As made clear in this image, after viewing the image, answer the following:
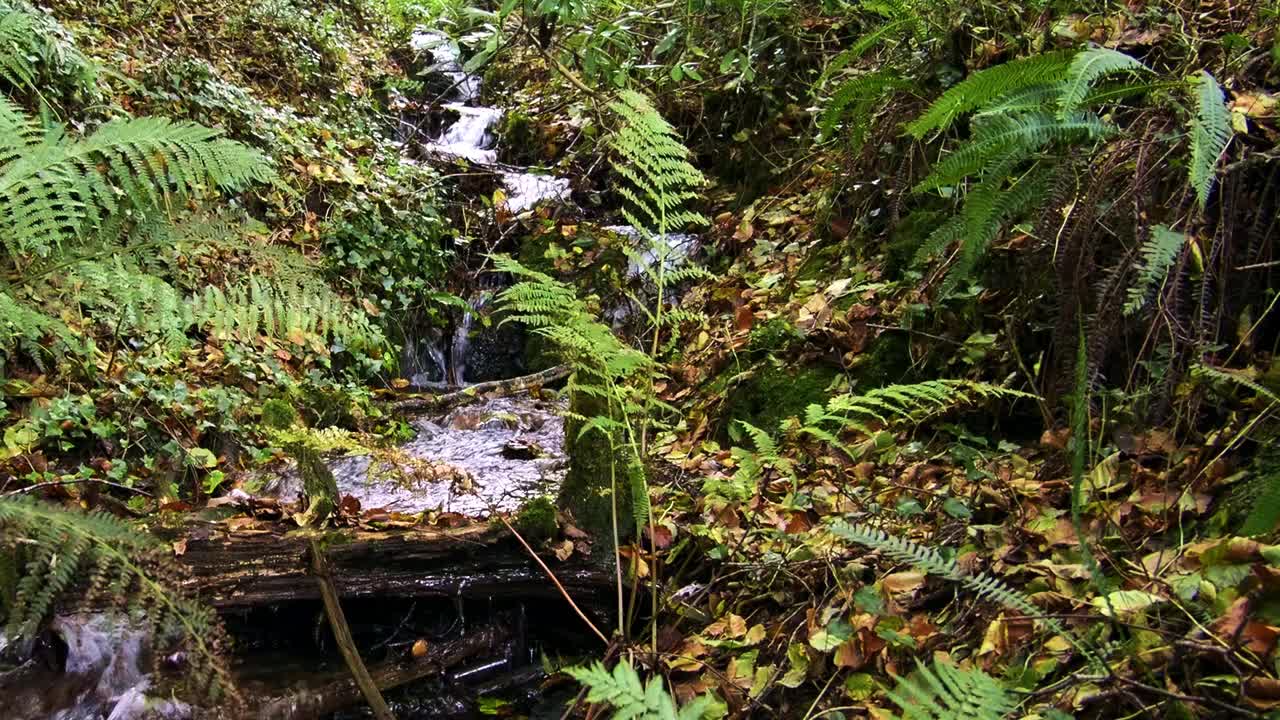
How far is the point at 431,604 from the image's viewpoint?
310 cm

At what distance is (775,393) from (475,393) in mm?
2559

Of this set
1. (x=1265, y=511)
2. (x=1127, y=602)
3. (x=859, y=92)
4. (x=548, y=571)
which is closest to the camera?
(x=1265, y=511)

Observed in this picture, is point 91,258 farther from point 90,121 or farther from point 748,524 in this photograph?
point 90,121

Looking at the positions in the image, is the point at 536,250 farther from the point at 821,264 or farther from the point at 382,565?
the point at 382,565

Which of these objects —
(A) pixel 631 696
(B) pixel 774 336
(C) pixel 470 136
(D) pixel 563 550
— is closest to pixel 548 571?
(D) pixel 563 550

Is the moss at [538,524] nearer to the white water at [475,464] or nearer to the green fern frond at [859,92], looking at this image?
the white water at [475,464]

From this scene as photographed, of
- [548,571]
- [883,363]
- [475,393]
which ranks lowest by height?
[475,393]

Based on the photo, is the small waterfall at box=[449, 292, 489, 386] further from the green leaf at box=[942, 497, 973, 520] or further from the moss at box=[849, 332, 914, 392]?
the green leaf at box=[942, 497, 973, 520]

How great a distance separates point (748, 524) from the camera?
2855 millimetres

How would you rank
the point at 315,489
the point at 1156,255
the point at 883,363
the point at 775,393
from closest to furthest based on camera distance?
the point at 1156,255, the point at 315,489, the point at 883,363, the point at 775,393

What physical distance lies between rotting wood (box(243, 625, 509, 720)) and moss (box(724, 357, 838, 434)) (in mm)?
1484

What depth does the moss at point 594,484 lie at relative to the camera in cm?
278

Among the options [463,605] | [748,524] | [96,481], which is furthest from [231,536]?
[748,524]

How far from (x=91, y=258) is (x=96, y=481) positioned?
1703 mm
